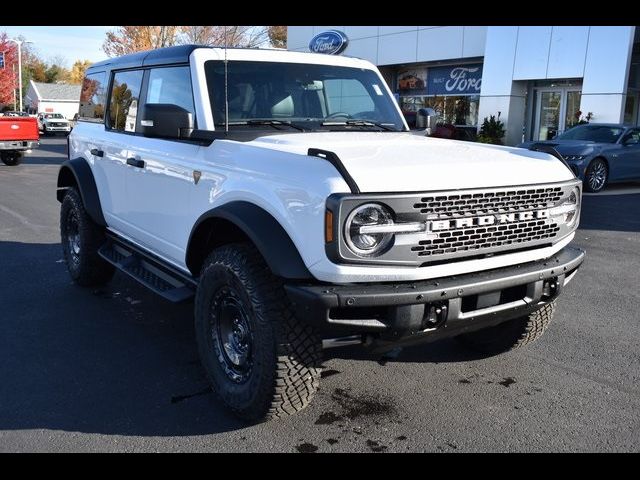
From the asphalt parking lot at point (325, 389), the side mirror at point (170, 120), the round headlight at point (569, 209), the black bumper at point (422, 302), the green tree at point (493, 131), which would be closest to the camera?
the black bumper at point (422, 302)

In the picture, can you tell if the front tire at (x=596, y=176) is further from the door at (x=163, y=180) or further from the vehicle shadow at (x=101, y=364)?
the door at (x=163, y=180)

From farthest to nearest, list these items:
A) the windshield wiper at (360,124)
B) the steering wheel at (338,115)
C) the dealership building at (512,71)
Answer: the dealership building at (512,71)
the steering wheel at (338,115)
the windshield wiper at (360,124)

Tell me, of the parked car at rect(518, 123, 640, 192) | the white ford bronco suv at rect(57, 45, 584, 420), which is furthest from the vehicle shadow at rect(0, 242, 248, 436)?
the parked car at rect(518, 123, 640, 192)

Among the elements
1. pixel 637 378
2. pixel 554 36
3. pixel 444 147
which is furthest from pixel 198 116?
pixel 554 36

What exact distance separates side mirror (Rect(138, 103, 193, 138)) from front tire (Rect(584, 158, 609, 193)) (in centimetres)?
1165

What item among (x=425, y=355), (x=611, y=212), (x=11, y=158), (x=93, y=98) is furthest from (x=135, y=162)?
(x=11, y=158)

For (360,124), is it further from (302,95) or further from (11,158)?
(11,158)

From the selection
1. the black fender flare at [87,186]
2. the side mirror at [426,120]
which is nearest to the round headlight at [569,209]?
the side mirror at [426,120]

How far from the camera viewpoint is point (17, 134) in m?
18.2

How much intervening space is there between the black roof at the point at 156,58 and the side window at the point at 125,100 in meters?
0.08

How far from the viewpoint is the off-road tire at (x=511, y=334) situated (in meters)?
4.07

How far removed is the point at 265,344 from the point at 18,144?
58.1 feet

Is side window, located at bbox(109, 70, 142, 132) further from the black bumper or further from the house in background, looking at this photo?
the house in background

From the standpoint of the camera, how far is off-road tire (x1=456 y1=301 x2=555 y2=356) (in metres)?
4.07
